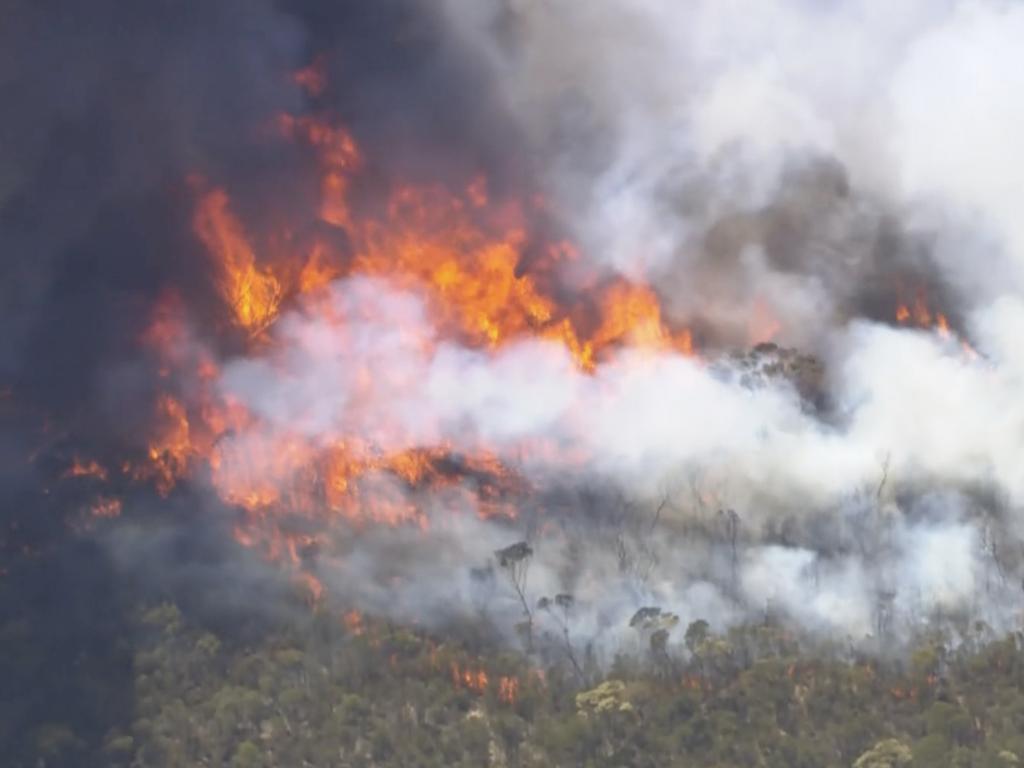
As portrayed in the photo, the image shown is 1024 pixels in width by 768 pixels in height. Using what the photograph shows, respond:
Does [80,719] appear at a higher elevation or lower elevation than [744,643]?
lower

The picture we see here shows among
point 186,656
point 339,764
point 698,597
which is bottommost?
point 339,764

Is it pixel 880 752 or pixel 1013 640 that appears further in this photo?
pixel 1013 640

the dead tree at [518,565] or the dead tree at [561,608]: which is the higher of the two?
the dead tree at [518,565]

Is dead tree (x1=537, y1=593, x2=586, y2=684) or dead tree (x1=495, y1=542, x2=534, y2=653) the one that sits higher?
dead tree (x1=495, y1=542, x2=534, y2=653)

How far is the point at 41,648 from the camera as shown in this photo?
13112 cm

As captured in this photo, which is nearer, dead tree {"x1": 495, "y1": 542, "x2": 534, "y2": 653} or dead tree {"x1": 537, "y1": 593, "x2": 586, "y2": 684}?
dead tree {"x1": 537, "y1": 593, "x2": 586, "y2": 684}

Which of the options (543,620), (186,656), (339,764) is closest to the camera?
(339,764)

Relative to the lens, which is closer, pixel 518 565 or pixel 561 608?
pixel 561 608

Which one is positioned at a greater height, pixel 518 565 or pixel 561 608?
pixel 518 565

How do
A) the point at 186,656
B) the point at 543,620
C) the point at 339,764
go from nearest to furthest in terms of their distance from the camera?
the point at 339,764, the point at 186,656, the point at 543,620

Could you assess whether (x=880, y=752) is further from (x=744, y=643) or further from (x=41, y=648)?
(x=41, y=648)

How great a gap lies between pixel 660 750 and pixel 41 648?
143 ft

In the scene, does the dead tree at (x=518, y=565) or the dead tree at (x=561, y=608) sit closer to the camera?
the dead tree at (x=561, y=608)

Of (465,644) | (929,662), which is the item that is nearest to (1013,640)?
(929,662)
